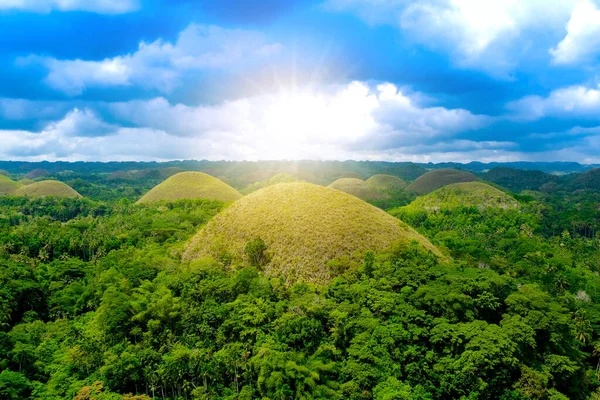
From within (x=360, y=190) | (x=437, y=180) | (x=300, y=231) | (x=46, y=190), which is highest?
(x=437, y=180)

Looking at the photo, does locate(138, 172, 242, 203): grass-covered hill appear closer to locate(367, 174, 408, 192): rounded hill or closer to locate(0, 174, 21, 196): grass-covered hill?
locate(0, 174, 21, 196): grass-covered hill

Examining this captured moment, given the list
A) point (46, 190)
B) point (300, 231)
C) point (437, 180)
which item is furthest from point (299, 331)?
point (437, 180)

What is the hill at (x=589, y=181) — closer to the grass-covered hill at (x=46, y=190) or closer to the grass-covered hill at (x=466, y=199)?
the grass-covered hill at (x=466, y=199)

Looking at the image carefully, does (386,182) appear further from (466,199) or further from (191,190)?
(191,190)

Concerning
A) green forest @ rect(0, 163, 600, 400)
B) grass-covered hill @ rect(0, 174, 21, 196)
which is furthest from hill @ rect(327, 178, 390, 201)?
grass-covered hill @ rect(0, 174, 21, 196)

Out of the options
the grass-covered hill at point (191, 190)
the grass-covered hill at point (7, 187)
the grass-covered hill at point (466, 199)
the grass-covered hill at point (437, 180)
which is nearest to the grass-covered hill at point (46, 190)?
the grass-covered hill at point (7, 187)

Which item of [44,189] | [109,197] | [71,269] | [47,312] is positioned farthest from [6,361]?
[109,197]

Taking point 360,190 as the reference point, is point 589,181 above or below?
above
